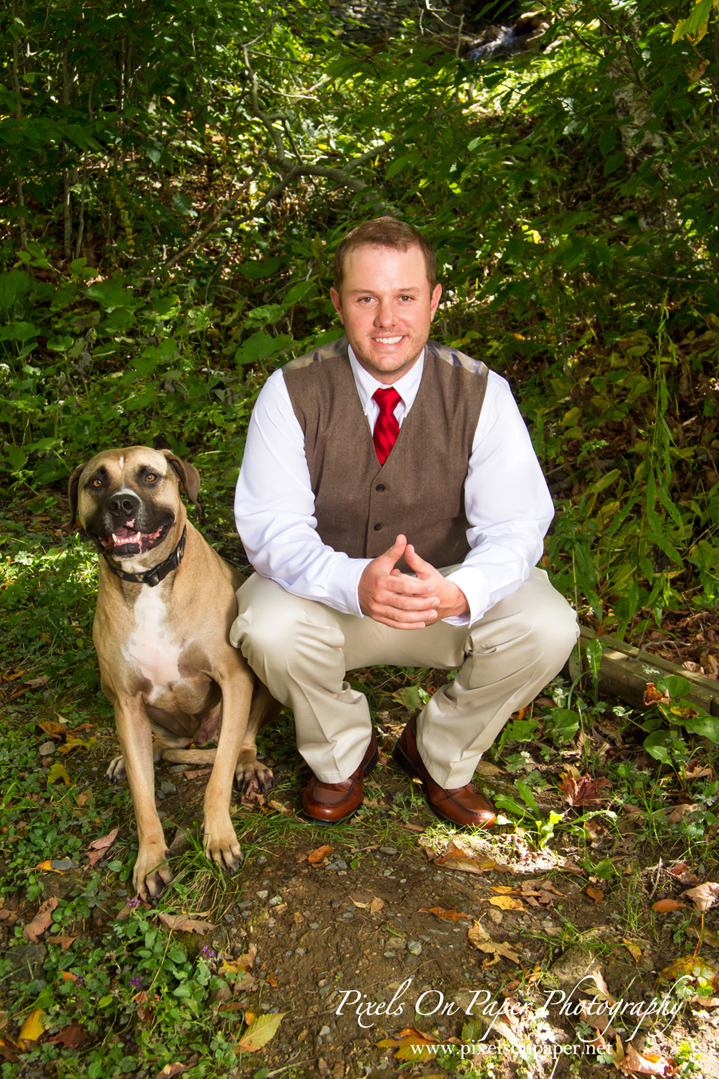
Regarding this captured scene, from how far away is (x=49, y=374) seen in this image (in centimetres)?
489

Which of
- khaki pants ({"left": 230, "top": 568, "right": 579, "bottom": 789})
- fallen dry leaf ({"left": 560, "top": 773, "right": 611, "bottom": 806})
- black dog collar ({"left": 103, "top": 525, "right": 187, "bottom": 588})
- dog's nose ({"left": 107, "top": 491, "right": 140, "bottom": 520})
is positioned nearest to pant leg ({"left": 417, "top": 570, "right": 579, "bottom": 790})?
khaki pants ({"left": 230, "top": 568, "right": 579, "bottom": 789})

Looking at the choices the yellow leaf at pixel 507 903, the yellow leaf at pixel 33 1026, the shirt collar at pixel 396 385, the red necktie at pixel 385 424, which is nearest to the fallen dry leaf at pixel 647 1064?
the yellow leaf at pixel 507 903

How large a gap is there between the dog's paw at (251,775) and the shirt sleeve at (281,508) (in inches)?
26.2

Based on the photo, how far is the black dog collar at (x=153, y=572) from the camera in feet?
7.50

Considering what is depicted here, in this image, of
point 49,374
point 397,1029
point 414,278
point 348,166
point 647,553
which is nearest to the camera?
point 397,1029

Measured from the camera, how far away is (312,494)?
249cm

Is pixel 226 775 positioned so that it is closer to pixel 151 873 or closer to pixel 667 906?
pixel 151 873

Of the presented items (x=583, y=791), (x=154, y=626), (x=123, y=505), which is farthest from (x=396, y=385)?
(x=583, y=791)

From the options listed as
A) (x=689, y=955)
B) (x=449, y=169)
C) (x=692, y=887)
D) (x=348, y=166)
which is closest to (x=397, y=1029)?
(x=689, y=955)

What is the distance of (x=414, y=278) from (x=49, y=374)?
10.5 ft

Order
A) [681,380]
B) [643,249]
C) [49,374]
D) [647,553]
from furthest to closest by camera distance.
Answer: [49,374] < [681,380] < [643,249] < [647,553]

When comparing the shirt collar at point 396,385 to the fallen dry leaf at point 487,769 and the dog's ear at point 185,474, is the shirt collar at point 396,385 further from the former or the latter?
the fallen dry leaf at point 487,769

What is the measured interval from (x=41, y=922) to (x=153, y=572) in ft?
3.16

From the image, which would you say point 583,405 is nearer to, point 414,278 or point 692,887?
point 414,278
